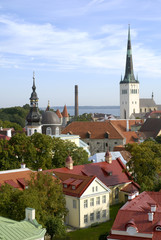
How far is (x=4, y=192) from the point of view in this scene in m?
30.7

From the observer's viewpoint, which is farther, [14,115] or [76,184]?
[14,115]

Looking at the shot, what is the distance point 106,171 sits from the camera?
46.2 m

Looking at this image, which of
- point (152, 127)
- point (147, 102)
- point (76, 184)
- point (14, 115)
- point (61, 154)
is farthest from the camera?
point (147, 102)

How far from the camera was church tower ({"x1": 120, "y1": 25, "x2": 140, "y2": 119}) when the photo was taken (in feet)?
541

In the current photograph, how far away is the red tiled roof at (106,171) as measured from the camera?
44.5 m

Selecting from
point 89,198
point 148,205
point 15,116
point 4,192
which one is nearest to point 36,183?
point 4,192

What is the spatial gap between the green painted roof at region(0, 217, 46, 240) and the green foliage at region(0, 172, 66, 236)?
477 centimetres

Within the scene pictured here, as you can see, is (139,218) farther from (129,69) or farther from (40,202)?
(129,69)

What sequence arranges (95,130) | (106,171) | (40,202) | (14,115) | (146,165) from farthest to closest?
(14,115)
(95,130)
(106,171)
(146,165)
(40,202)

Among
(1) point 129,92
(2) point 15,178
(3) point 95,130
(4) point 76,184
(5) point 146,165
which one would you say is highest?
(1) point 129,92

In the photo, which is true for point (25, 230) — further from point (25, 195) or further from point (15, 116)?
point (15, 116)

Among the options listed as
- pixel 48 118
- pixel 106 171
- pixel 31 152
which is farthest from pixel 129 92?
pixel 31 152

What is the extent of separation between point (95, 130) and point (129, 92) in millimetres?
86989

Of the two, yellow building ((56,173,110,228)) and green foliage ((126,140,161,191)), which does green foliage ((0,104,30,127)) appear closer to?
green foliage ((126,140,161,191))
